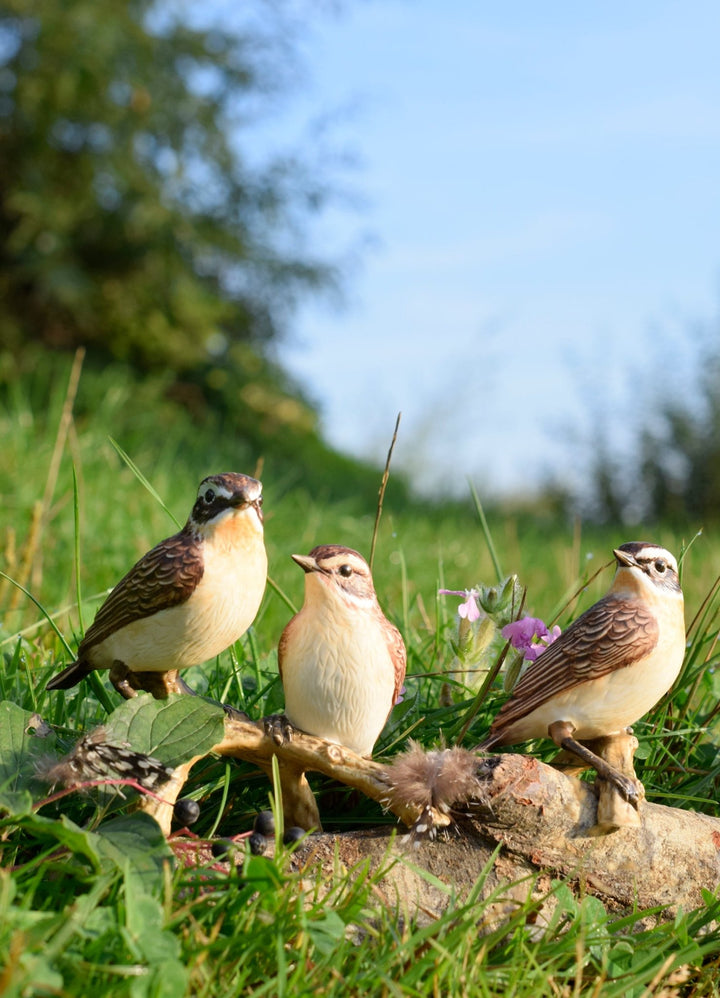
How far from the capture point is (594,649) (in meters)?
1.99

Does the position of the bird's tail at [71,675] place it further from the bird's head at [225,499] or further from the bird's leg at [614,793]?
the bird's leg at [614,793]

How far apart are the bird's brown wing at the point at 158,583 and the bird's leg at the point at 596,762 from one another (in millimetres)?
824

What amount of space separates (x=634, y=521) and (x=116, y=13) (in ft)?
30.3

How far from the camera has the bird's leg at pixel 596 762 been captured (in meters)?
2.02

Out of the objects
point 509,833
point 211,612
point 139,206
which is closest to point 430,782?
point 509,833

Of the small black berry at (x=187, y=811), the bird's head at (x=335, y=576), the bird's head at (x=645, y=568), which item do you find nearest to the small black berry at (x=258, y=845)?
the small black berry at (x=187, y=811)

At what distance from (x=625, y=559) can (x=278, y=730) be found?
32.4 inches

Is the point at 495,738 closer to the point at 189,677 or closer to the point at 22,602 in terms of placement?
the point at 189,677

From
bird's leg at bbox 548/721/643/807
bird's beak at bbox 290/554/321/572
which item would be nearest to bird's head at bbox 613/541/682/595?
bird's leg at bbox 548/721/643/807

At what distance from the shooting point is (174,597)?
1955 millimetres

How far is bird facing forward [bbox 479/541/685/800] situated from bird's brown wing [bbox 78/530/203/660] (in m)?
0.75

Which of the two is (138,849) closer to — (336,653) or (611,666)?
(336,653)

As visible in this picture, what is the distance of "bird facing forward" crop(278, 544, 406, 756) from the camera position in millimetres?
1921

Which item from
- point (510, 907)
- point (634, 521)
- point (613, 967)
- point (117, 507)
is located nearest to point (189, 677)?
point (510, 907)
